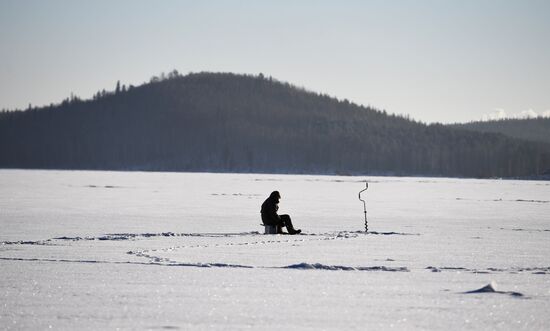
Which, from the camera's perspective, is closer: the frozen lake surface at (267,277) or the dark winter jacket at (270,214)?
the frozen lake surface at (267,277)

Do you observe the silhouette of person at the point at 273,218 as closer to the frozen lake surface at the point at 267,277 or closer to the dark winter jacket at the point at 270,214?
the dark winter jacket at the point at 270,214

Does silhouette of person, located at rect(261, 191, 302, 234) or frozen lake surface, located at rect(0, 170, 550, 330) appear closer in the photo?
frozen lake surface, located at rect(0, 170, 550, 330)

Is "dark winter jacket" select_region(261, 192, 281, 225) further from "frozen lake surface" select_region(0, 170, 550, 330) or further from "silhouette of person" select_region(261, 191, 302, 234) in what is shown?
"frozen lake surface" select_region(0, 170, 550, 330)

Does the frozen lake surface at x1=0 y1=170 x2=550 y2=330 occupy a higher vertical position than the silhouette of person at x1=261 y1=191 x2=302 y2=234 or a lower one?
lower

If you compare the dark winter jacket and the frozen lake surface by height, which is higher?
the dark winter jacket

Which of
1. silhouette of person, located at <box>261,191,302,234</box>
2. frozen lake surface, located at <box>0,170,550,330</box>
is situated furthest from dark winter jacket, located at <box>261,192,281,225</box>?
frozen lake surface, located at <box>0,170,550,330</box>

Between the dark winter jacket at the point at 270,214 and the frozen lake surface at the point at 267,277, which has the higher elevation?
the dark winter jacket at the point at 270,214

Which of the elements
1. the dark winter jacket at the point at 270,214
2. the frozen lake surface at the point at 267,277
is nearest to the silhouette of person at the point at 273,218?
the dark winter jacket at the point at 270,214

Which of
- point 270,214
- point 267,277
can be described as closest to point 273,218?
point 270,214

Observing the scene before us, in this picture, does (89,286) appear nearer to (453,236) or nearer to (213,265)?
(213,265)

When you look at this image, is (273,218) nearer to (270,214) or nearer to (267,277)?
(270,214)

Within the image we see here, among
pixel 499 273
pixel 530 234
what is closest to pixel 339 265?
pixel 499 273

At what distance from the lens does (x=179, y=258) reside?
14781 millimetres

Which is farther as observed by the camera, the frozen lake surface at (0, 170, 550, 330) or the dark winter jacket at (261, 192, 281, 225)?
the dark winter jacket at (261, 192, 281, 225)
